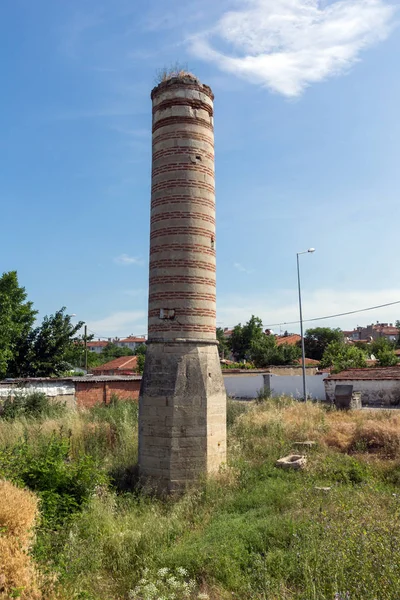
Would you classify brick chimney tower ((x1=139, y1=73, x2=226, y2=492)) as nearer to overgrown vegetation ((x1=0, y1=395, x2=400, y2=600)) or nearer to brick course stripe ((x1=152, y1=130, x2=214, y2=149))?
brick course stripe ((x1=152, y1=130, x2=214, y2=149))

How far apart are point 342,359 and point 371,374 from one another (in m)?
10.0

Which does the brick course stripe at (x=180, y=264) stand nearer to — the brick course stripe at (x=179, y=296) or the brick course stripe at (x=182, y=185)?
the brick course stripe at (x=179, y=296)

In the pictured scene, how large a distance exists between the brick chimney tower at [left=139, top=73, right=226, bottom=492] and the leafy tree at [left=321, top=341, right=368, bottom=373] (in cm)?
1966

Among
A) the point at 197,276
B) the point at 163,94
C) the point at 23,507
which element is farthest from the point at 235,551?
the point at 163,94

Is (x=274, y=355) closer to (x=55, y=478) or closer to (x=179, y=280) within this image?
(x=179, y=280)

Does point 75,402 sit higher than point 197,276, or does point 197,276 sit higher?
point 197,276

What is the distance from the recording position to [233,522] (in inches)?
261

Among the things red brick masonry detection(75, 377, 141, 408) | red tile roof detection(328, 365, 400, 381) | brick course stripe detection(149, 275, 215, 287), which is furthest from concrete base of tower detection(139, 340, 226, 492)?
red tile roof detection(328, 365, 400, 381)

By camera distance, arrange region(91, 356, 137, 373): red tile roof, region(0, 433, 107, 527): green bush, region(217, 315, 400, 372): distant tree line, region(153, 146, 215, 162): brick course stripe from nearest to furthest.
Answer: region(0, 433, 107, 527): green bush
region(153, 146, 215, 162): brick course stripe
region(217, 315, 400, 372): distant tree line
region(91, 356, 137, 373): red tile roof

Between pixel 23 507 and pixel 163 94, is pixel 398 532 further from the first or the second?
pixel 163 94

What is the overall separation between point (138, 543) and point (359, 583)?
3.35 m

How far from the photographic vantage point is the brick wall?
17.6 metres

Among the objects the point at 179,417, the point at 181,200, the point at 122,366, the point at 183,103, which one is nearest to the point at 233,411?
the point at 179,417

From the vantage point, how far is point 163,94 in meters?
9.91
